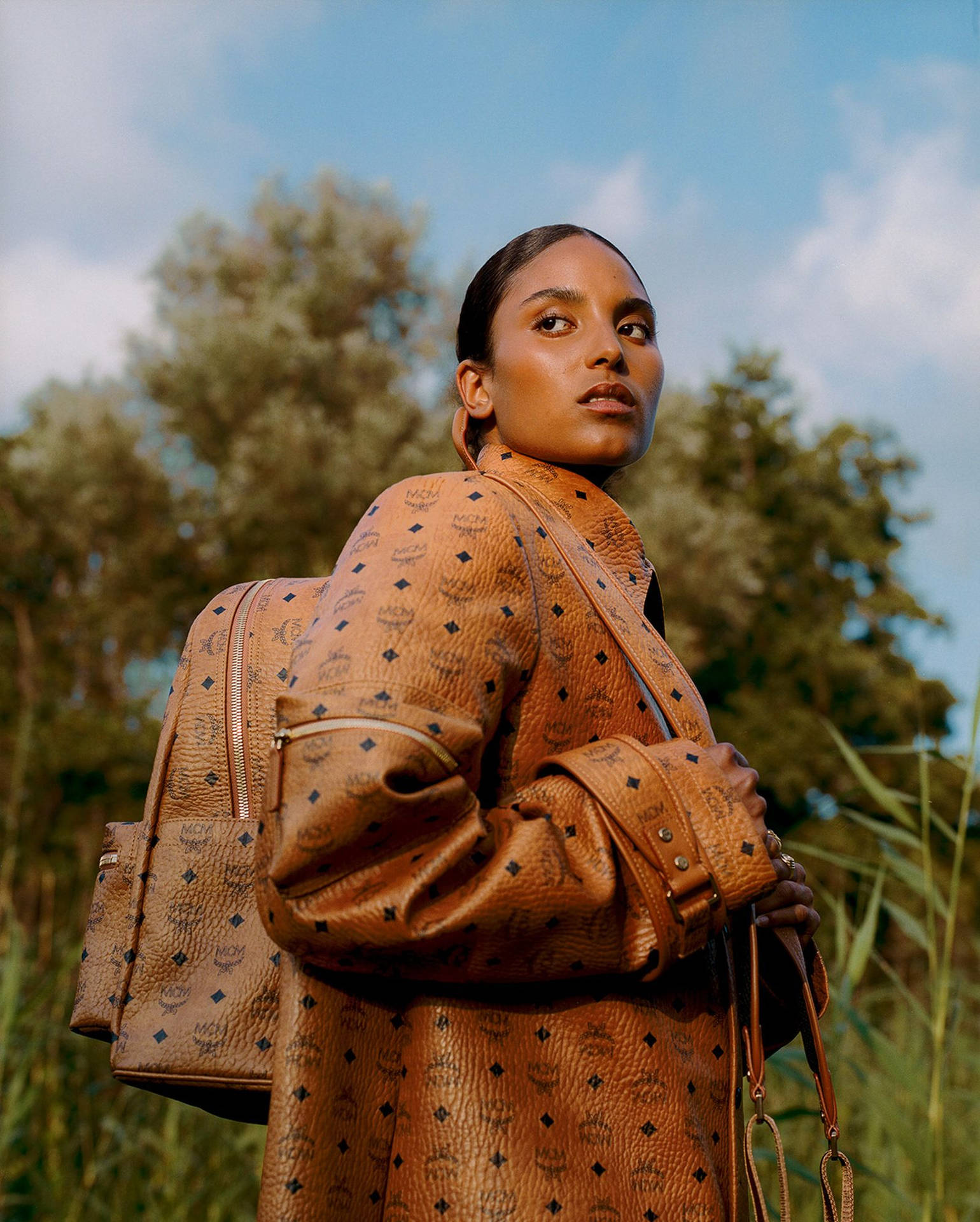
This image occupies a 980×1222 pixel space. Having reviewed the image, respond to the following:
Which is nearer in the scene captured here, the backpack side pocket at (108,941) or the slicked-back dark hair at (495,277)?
the backpack side pocket at (108,941)

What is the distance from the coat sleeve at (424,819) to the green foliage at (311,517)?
38.8ft

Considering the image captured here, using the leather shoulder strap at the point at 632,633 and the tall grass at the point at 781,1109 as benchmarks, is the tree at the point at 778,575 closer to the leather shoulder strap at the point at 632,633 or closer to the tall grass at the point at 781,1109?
the tall grass at the point at 781,1109

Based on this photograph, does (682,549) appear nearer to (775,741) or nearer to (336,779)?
(775,741)

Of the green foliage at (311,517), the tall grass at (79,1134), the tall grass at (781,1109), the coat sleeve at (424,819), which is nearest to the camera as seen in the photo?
the coat sleeve at (424,819)

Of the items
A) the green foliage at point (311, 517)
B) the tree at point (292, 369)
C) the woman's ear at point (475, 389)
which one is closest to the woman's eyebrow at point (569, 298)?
the woman's ear at point (475, 389)

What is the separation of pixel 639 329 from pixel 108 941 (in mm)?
1221

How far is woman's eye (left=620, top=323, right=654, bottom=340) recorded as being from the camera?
6.28 ft

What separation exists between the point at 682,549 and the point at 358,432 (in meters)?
4.61

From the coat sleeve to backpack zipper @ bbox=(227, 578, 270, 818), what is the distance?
0.23 metres

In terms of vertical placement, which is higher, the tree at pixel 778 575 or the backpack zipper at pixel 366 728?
the tree at pixel 778 575

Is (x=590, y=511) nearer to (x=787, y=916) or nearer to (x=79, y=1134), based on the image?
(x=787, y=916)

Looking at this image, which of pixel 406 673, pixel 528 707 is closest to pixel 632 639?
pixel 528 707

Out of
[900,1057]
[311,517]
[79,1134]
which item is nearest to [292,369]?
[311,517]

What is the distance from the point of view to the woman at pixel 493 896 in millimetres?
1252
